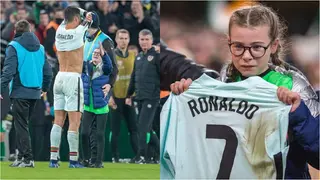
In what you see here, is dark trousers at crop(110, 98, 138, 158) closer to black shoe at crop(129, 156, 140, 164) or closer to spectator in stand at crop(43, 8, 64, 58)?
black shoe at crop(129, 156, 140, 164)

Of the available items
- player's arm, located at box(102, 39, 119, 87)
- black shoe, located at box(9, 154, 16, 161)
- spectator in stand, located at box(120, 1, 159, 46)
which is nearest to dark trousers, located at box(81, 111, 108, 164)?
player's arm, located at box(102, 39, 119, 87)

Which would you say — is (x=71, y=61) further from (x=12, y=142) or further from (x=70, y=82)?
(x=12, y=142)

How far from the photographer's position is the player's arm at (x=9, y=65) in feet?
24.7

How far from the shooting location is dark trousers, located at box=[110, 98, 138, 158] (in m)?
8.68

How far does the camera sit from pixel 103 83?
8289 millimetres

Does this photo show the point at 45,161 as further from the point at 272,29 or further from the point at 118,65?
the point at 272,29

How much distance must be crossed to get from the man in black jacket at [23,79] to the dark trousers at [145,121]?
1.44m

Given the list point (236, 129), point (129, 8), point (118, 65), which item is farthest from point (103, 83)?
point (236, 129)

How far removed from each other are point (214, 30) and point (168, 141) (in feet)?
20.3

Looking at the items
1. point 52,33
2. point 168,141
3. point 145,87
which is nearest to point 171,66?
point 145,87

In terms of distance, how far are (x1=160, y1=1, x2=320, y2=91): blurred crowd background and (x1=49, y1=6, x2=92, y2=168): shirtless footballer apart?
4.25 ft

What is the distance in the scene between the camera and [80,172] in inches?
289

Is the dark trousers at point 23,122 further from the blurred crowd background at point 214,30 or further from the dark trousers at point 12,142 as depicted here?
the blurred crowd background at point 214,30

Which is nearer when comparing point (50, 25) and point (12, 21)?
point (50, 25)
